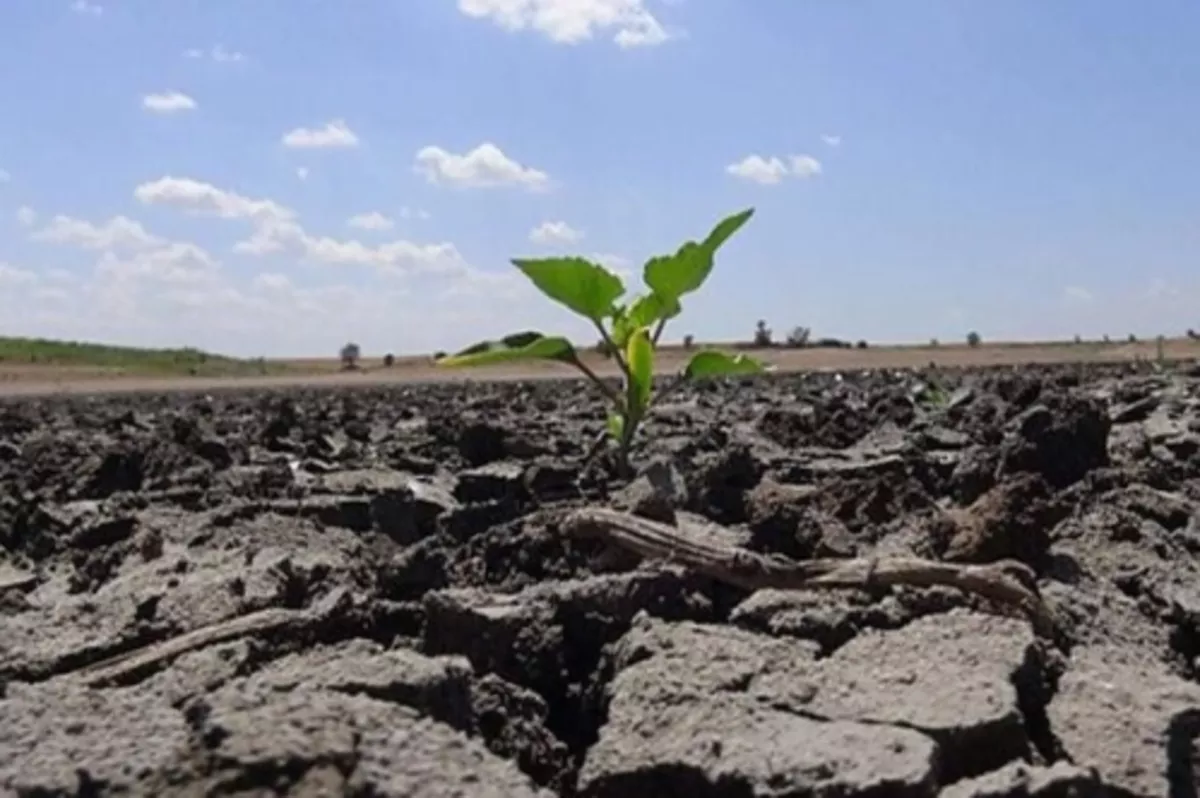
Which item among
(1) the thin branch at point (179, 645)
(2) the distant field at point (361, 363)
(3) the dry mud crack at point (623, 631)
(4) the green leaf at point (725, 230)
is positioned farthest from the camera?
(2) the distant field at point (361, 363)

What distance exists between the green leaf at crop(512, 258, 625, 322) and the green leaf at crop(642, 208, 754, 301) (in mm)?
84

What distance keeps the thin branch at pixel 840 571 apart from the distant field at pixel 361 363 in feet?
49.5

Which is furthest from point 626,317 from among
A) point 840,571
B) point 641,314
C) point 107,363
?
point 107,363

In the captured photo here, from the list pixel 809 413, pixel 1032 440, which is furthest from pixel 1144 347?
pixel 1032 440

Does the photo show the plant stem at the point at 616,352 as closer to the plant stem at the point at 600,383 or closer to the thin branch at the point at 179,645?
the plant stem at the point at 600,383

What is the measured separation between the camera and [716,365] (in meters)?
3.64

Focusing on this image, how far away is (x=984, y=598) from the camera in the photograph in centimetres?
203

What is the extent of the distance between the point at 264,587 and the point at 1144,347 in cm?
2545

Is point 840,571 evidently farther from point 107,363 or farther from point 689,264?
point 107,363

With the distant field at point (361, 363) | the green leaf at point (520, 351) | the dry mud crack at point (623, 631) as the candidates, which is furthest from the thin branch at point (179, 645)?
the distant field at point (361, 363)

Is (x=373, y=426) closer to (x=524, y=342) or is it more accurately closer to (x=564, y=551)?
(x=524, y=342)

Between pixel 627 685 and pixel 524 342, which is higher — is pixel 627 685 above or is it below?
below

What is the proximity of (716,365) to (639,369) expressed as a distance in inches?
7.4

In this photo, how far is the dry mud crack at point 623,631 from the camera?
4.75 ft
